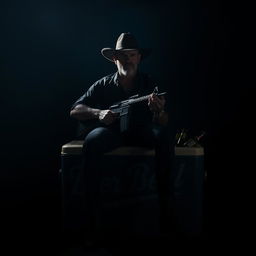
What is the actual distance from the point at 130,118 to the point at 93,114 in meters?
0.22

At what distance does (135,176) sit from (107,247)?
14.6 inches

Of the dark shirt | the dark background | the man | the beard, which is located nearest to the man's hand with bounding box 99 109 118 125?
the man

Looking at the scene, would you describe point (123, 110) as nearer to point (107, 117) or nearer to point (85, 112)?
point (107, 117)

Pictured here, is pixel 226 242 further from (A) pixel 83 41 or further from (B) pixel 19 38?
(B) pixel 19 38

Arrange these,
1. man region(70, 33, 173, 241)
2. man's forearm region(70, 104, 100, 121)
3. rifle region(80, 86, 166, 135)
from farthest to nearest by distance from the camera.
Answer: man's forearm region(70, 104, 100, 121) < rifle region(80, 86, 166, 135) < man region(70, 33, 173, 241)

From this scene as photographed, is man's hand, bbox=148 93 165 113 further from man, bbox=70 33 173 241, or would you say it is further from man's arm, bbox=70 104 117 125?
man's arm, bbox=70 104 117 125

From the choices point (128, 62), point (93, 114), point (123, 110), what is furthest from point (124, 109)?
point (128, 62)

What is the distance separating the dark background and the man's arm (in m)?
0.56

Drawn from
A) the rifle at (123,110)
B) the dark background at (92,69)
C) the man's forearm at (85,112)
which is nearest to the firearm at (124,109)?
the rifle at (123,110)

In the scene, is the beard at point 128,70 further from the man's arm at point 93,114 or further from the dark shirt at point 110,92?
the man's arm at point 93,114

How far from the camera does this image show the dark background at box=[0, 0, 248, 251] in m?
2.41

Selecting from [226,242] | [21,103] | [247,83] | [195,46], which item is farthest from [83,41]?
[226,242]

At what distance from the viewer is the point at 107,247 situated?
1646 mm

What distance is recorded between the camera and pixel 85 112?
1.94 meters
